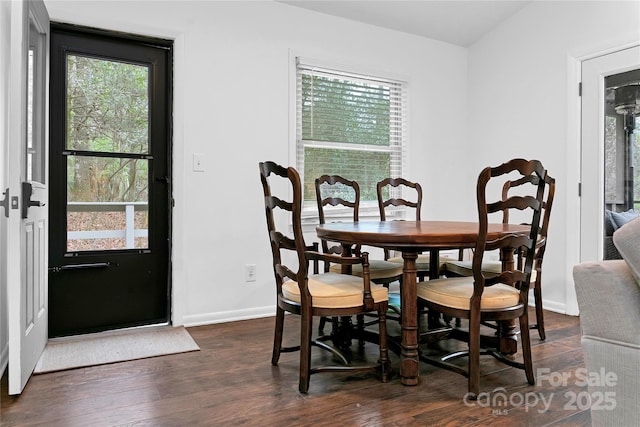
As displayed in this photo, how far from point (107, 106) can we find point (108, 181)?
1.69 ft

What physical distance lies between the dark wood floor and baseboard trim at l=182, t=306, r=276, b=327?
2.18 feet

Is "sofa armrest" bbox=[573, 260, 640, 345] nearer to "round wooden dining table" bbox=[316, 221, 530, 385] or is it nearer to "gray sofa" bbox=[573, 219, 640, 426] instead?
"gray sofa" bbox=[573, 219, 640, 426]

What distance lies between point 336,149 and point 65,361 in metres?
2.52

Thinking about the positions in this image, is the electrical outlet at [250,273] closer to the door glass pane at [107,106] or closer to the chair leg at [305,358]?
the door glass pane at [107,106]

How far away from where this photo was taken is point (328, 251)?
3066 millimetres

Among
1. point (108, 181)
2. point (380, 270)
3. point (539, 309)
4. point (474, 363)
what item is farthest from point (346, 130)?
point (474, 363)

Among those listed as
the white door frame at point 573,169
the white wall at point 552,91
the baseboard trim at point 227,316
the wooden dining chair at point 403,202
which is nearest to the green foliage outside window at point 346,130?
the wooden dining chair at point 403,202

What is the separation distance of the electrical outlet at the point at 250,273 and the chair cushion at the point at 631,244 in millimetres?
2585

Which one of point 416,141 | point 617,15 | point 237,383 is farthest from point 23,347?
point 617,15

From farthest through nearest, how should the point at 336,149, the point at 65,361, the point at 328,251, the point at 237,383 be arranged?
the point at 336,149, the point at 328,251, the point at 65,361, the point at 237,383

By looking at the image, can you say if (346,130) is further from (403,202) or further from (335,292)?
(335,292)

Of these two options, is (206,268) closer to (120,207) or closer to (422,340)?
(120,207)

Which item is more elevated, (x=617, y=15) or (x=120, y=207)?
(x=617, y=15)

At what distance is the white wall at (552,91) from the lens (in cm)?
344
